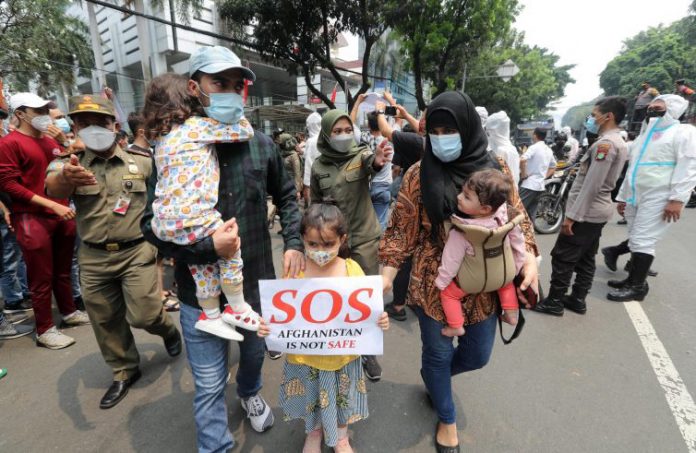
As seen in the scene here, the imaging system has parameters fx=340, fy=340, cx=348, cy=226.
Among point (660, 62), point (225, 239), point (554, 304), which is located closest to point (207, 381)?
point (225, 239)

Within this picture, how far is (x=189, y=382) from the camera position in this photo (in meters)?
2.53

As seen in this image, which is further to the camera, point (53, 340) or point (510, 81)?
point (510, 81)

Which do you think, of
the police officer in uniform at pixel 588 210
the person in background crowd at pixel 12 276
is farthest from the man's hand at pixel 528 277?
the person in background crowd at pixel 12 276

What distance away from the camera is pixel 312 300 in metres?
1.58

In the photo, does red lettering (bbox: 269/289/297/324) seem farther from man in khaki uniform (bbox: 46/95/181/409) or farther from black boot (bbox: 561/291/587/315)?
black boot (bbox: 561/291/587/315)

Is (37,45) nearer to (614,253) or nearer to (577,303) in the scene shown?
(577,303)

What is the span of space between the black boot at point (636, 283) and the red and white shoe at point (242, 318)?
3.95m

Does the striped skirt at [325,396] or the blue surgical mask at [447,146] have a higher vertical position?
the blue surgical mask at [447,146]

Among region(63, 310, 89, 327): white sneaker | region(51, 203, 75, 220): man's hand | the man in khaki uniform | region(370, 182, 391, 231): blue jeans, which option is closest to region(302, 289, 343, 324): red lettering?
the man in khaki uniform

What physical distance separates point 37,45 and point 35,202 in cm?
1767

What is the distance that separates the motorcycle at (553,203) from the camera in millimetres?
6340

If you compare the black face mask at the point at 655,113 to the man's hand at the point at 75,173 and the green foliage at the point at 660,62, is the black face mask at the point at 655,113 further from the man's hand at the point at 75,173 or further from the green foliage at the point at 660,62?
the green foliage at the point at 660,62

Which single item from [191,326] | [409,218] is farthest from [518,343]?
[191,326]

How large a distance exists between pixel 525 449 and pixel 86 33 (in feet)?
Answer: 95.0
